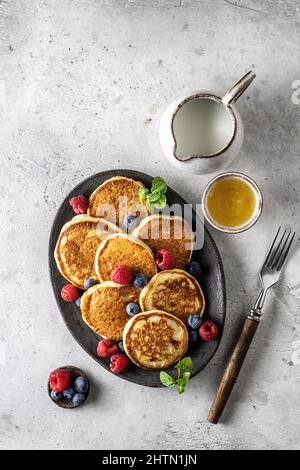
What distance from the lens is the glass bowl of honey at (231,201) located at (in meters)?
1.95

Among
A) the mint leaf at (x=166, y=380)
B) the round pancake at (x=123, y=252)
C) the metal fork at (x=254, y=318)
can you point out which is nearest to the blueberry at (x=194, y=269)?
the round pancake at (x=123, y=252)

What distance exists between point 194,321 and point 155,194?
42cm

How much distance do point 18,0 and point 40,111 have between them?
0.39 meters

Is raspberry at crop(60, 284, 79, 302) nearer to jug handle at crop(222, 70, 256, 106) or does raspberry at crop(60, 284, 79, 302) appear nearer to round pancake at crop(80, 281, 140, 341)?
round pancake at crop(80, 281, 140, 341)

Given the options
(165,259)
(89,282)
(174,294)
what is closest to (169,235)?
(165,259)

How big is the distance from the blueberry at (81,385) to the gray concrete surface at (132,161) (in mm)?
54

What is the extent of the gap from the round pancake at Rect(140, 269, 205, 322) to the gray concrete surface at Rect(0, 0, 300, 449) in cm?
17

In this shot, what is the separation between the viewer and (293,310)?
2.06 m

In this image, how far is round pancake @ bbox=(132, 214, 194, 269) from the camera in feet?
6.33

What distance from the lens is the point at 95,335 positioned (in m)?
1.99

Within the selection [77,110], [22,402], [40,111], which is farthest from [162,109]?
[22,402]

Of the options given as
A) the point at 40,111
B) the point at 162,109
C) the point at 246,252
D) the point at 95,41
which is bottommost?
the point at 246,252

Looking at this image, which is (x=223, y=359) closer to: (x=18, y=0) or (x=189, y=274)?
(x=189, y=274)

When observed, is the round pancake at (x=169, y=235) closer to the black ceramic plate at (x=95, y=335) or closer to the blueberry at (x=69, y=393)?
the black ceramic plate at (x=95, y=335)
